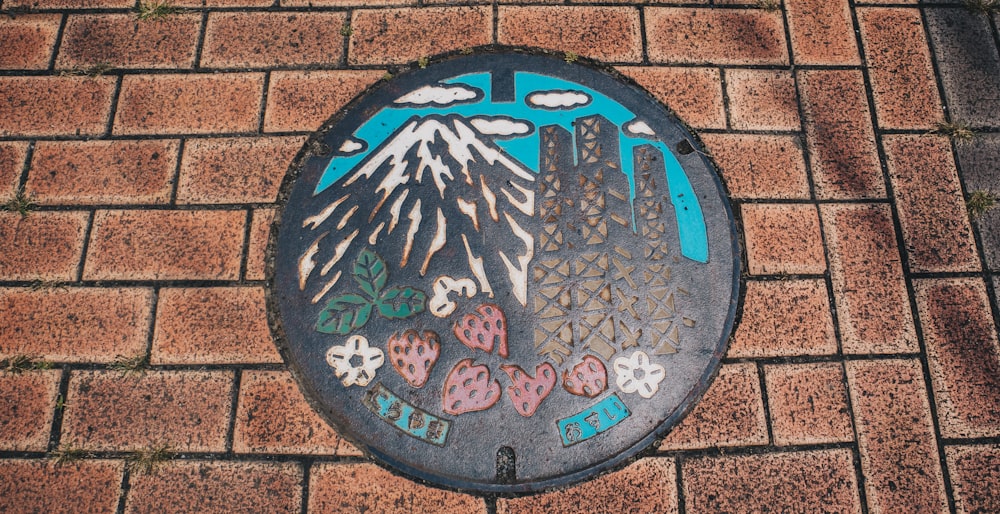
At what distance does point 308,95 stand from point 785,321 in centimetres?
173

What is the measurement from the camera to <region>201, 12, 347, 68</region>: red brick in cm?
224

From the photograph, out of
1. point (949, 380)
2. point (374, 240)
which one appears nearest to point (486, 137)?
point (374, 240)

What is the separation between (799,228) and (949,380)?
0.61 metres

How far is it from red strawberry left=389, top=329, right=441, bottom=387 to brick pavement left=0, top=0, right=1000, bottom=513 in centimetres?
27

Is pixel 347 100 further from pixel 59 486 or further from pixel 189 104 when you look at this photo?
pixel 59 486

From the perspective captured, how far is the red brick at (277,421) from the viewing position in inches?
71.9

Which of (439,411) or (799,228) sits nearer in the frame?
(439,411)

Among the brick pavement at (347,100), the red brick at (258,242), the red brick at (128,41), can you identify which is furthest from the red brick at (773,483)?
the red brick at (128,41)

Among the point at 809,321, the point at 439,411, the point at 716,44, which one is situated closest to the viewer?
the point at 439,411

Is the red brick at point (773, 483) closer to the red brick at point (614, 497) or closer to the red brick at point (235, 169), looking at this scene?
the red brick at point (614, 497)

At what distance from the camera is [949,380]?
188 centimetres

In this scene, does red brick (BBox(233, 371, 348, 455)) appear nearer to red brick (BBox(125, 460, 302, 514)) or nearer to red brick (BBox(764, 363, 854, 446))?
red brick (BBox(125, 460, 302, 514))

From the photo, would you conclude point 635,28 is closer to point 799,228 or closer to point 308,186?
point 799,228

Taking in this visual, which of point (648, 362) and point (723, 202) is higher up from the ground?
point (723, 202)
